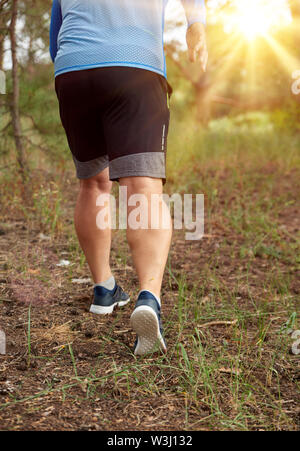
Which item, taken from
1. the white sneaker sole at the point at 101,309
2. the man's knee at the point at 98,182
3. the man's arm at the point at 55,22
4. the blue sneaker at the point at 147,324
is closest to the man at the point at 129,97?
the blue sneaker at the point at 147,324

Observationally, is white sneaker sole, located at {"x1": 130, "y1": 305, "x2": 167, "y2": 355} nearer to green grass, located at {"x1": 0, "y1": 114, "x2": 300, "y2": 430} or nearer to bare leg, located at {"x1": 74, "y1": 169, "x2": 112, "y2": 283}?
green grass, located at {"x1": 0, "y1": 114, "x2": 300, "y2": 430}

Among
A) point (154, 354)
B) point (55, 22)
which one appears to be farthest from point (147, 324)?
point (55, 22)

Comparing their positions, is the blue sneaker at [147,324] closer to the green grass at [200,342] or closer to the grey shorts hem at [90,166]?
the green grass at [200,342]

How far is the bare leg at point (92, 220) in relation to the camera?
2119mm

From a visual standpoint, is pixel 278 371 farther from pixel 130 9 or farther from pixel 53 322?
pixel 130 9

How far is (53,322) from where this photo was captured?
6.87 feet

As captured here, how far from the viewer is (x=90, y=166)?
204cm

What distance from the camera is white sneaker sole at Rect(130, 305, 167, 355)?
5.35 feet

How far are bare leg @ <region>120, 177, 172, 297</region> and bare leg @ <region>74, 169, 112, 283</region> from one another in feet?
1.18

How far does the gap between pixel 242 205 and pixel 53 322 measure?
260cm

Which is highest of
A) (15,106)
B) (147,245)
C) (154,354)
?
(15,106)

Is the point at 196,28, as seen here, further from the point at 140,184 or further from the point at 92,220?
the point at 92,220

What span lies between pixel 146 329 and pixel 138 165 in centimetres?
58

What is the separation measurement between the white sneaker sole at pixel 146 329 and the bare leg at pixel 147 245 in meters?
0.13
